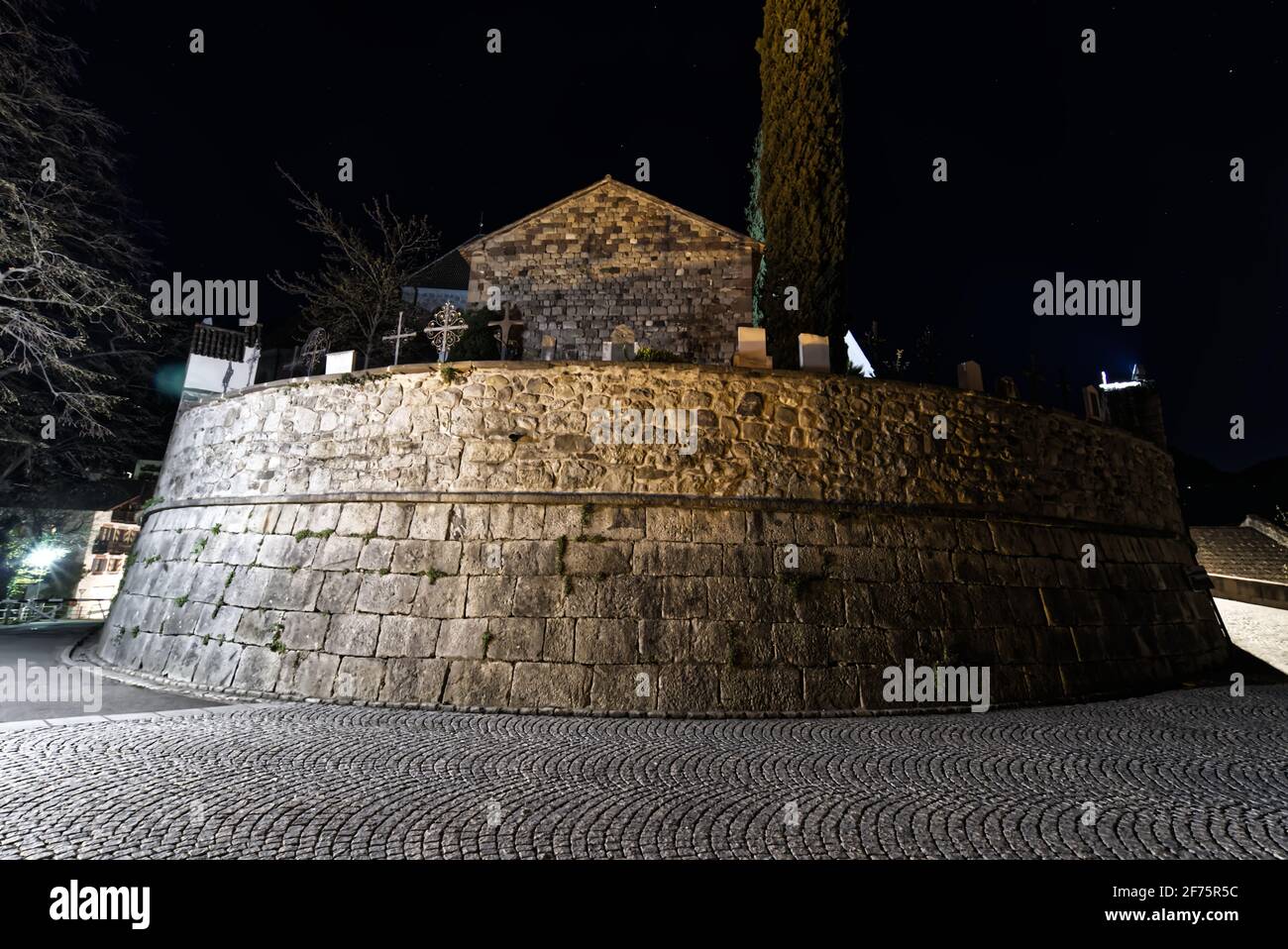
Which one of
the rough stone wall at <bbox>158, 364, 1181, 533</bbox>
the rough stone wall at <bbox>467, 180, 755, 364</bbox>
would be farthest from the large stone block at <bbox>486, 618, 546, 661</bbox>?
the rough stone wall at <bbox>467, 180, 755, 364</bbox>

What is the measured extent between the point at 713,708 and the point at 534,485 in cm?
322

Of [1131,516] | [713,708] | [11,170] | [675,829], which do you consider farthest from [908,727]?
[11,170]

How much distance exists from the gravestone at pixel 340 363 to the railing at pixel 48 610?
10.0m

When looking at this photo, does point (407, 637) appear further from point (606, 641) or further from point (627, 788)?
point (627, 788)

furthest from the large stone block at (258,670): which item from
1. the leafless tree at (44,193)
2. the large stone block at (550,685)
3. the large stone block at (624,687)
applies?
the leafless tree at (44,193)

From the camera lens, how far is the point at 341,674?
673cm

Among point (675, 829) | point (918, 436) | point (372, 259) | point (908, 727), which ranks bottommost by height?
point (908, 727)

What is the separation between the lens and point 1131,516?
999 centimetres

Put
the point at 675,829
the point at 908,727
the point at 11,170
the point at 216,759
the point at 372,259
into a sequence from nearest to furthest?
the point at 675,829, the point at 216,759, the point at 908,727, the point at 11,170, the point at 372,259

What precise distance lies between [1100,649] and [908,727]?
393 centimetres

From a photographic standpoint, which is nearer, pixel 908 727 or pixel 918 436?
pixel 908 727

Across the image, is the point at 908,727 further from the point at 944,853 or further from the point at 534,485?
the point at 534,485

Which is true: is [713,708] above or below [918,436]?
below

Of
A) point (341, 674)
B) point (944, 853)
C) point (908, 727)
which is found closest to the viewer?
point (944, 853)
